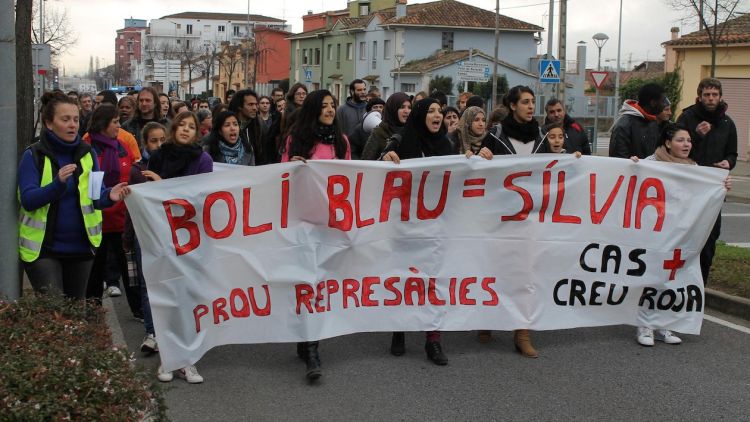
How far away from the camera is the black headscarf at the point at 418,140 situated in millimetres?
6863

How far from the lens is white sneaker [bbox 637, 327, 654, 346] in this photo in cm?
698

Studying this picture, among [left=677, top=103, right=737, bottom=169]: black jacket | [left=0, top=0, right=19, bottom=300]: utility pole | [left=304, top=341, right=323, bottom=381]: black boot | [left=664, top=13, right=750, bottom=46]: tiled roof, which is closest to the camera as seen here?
[left=0, top=0, right=19, bottom=300]: utility pole

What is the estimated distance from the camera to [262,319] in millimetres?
6199

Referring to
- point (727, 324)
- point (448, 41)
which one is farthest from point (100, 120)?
point (448, 41)

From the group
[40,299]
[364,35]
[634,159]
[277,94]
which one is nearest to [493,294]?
[634,159]

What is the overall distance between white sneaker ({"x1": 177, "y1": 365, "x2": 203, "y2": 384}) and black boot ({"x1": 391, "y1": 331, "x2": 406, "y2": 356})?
141cm

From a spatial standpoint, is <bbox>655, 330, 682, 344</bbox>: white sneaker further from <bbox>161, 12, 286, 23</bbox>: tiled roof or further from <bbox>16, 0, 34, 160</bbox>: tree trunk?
<bbox>161, 12, 286, 23</bbox>: tiled roof

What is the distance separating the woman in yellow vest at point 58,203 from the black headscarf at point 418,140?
211cm

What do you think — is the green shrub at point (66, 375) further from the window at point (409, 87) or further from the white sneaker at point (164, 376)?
the window at point (409, 87)

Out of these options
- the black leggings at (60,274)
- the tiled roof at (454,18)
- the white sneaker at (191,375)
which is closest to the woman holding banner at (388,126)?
the white sneaker at (191,375)

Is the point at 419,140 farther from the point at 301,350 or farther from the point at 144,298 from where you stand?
the point at 144,298

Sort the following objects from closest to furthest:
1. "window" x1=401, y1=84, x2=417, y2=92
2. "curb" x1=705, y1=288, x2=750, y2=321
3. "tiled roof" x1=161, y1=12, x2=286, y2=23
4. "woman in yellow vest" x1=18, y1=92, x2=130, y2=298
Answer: "woman in yellow vest" x1=18, y1=92, x2=130, y2=298 → "curb" x1=705, y1=288, x2=750, y2=321 → "window" x1=401, y1=84, x2=417, y2=92 → "tiled roof" x1=161, y1=12, x2=286, y2=23

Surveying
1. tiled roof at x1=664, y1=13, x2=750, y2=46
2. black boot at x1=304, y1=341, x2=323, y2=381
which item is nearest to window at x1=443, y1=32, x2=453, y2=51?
tiled roof at x1=664, y1=13, x2=750, y2=46

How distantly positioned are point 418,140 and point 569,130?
280 cm
